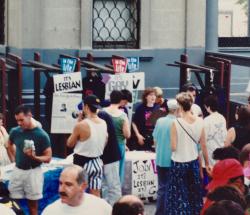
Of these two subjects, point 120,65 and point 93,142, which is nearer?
point 93,142

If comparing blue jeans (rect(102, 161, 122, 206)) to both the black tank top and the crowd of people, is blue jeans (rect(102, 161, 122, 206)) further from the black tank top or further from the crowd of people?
the black tank top

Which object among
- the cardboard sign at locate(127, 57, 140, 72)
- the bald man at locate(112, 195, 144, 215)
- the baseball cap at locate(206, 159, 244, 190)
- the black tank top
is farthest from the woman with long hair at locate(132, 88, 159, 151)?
the bald man at locate(112, 195, 144, 215)

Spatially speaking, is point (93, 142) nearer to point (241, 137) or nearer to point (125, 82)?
point (241, 137)

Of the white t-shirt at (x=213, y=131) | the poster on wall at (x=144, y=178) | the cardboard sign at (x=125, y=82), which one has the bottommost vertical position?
the poster on wall at (x=144, y=178)

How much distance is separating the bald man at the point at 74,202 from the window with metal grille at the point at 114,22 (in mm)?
10850

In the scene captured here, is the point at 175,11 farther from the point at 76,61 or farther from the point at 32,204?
the point at 32,204

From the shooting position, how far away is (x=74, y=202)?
26.9 feet

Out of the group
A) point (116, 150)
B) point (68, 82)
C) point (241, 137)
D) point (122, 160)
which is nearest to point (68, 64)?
point (68, 82)

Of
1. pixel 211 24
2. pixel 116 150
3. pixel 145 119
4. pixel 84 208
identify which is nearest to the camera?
pixel 84 208

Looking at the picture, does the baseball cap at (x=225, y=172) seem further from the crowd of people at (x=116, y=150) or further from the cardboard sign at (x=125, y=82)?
the cardboard sign at (x=125, y=82)

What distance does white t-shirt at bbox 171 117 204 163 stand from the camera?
40.1 ft

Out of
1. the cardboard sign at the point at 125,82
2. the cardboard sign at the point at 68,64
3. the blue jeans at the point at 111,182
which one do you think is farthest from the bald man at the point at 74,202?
the cardboard sign at the point at 68,64

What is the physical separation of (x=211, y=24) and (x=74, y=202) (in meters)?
12.4

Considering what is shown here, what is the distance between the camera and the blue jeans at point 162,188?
12.7 m
